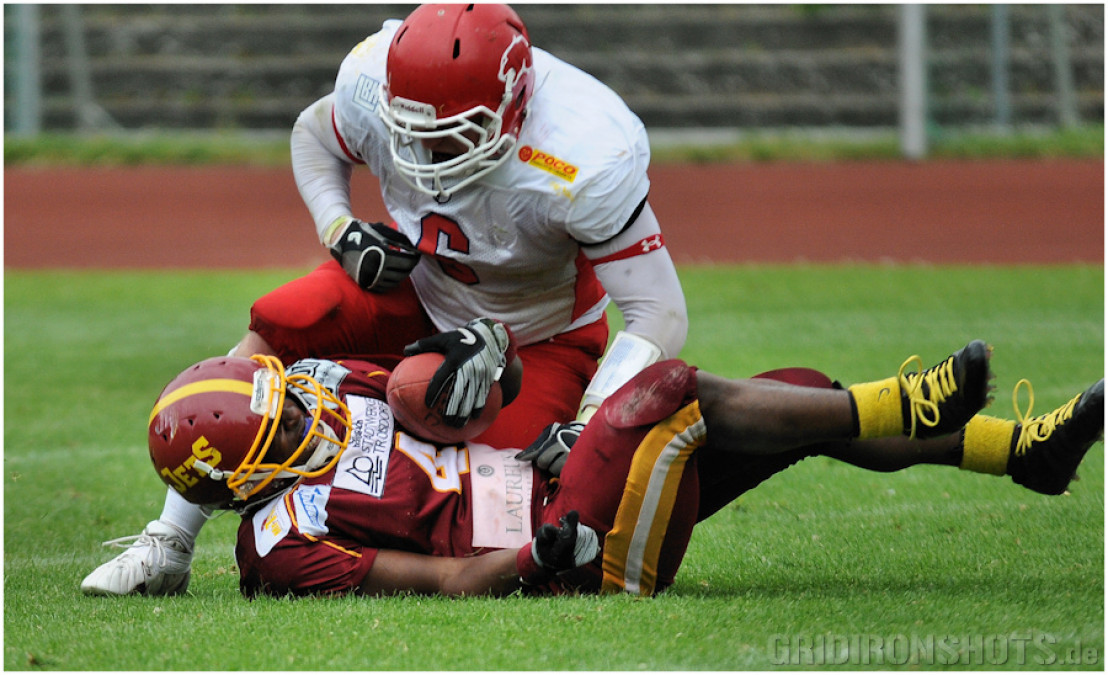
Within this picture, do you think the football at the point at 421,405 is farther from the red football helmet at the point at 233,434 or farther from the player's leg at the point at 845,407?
the player's leg at the point at 845,407

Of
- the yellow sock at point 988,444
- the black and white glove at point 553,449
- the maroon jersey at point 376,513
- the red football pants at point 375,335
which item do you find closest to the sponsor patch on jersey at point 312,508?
the maroon jersey at point 376,513

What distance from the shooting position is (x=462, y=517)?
9.73ft

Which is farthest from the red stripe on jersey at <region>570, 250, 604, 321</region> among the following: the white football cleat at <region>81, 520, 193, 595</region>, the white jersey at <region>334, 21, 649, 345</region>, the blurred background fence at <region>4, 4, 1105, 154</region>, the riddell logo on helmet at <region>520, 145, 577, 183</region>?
the blurred background fence at <region>4, 4, 1105, 154</region>

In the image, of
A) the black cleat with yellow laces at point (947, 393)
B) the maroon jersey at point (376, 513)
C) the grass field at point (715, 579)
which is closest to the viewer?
the grass field at point (715, 579)

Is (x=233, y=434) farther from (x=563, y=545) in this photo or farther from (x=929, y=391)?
(x=929, y=391)

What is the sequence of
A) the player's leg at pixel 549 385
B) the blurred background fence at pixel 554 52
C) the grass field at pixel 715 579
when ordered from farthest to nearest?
the blurred background fence at pixel 554 52 → the player's leg at pixel 549 385 → the grass field at pixel 715 579

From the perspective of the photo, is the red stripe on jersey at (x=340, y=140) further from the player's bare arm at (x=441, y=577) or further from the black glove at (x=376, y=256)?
the player's bare arm at (x=441, y=577)

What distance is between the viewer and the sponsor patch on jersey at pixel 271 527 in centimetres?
288

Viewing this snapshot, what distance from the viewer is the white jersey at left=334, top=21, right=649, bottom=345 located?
338 centimetres

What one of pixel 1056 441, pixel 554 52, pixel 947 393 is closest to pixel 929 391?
pixel 947 393

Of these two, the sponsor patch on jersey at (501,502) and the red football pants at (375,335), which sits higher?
the red football pants at (375,335)

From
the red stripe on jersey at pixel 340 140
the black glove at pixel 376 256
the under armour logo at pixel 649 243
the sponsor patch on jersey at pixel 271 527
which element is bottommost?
the sponsor patch on jersey at pixel 271 527

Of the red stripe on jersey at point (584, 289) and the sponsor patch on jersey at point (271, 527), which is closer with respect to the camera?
the sponsor patch on jersey at point (271, 527)

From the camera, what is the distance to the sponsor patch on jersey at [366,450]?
2.92 m
